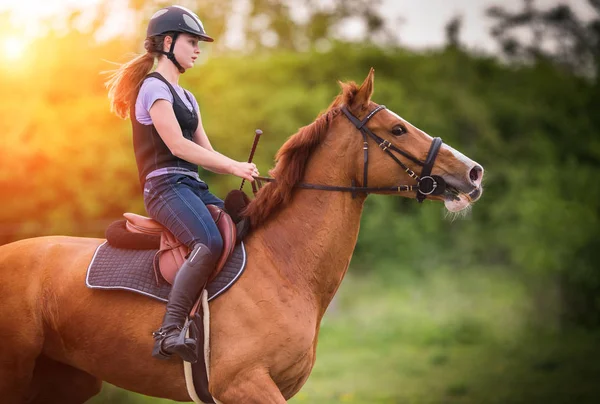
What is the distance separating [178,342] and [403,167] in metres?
1.79

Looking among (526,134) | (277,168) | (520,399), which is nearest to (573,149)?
(526,134)

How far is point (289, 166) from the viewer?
5035mm

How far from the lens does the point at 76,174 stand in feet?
48.5

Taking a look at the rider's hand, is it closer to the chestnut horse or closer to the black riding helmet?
the chestnut horse

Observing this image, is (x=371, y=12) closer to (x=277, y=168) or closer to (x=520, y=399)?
(x=520, y=399)

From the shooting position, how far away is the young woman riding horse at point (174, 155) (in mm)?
4684

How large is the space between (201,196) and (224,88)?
13.2 metres

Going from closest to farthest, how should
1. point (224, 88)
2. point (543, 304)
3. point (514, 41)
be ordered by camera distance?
point (543, 304) → point (224, 88) → point (514, 41)

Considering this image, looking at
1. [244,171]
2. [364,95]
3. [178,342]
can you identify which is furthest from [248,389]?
[364,95]

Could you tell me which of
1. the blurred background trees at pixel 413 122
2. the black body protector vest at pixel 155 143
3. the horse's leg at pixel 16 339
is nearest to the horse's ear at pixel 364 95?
the black body protector vest at pixel 155 143

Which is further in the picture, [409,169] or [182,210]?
[409,169]

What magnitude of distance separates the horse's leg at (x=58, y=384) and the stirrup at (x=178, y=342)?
3.80ft

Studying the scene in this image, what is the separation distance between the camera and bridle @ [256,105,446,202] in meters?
4.96

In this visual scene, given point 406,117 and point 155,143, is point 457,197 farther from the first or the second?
point 406,117
